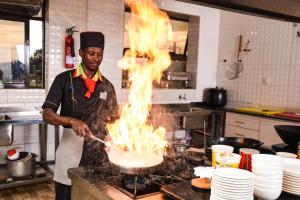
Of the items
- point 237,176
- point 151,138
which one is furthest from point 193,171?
point 237,176

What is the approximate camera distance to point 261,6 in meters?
1.80

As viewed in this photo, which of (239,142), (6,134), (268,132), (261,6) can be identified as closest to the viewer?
(261,6)

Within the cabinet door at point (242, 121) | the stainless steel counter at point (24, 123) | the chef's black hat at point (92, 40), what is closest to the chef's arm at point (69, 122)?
the chef's black hat at point (92, 40)

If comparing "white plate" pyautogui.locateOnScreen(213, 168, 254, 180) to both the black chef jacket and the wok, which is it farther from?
Result: the black chef jacket

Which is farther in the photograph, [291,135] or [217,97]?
[217,97]

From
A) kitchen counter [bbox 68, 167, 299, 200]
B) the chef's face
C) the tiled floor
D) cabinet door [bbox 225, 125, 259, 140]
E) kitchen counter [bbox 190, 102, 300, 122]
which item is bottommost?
the tiled floor

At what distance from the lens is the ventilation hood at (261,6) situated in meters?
1.73

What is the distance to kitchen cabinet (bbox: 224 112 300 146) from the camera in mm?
4250

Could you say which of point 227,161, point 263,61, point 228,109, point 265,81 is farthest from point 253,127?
point 227,161

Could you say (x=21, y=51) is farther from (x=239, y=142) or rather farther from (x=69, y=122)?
(x=239, y=142)

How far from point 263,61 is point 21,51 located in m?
3.78

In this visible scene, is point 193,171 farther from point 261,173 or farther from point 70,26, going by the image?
point 70,26

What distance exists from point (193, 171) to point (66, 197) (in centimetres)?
100

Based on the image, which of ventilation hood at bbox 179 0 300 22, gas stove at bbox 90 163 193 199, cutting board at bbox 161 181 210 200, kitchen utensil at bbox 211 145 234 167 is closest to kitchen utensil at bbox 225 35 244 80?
ventilation hood at bbox 179 0 300 22
